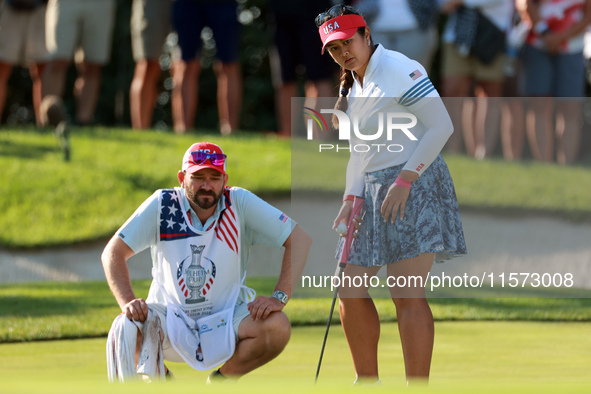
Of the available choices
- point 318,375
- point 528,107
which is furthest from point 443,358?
point 528,107

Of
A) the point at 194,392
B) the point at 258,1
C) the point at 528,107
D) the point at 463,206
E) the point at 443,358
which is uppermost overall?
the point at 258,1

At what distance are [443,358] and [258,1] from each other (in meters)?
20.3

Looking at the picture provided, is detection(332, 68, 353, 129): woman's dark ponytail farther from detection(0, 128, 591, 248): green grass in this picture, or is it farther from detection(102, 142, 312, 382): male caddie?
detection(0, 128, 591, 248): green grass

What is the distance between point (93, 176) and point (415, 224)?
6215 mm

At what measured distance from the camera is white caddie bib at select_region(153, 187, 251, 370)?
170 inches

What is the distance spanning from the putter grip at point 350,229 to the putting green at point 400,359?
1.56 feet

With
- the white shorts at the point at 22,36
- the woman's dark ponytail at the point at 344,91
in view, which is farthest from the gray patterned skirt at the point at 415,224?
the white shorts at the point at 22,36

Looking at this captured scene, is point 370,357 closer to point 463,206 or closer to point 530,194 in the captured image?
point 463,206

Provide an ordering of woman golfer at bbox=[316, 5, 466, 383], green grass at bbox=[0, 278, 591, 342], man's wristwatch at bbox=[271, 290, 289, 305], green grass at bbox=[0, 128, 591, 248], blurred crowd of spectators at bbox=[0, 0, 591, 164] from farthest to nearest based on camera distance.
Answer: green grass at bbox=[0, 128, 591, 248]
blurred crowd of spectators at bbox=[0, 0, 591, 164]
green grass at bbox=[0, 278, 591, 342]
man's wristwatch at bbox=[271, 290, 289, 305]
woman golfer at bbox=[316, 5, 466, 383]

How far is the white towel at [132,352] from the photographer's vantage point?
13.2 ft

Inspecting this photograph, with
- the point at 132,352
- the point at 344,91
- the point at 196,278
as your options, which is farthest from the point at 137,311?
the point at 344,91

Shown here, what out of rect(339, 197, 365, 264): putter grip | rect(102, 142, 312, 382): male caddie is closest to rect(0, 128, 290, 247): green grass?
rect(102, 142, 312, 382): male caddie

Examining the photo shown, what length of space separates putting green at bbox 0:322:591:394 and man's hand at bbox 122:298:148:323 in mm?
295

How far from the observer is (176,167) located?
998 centimetres
